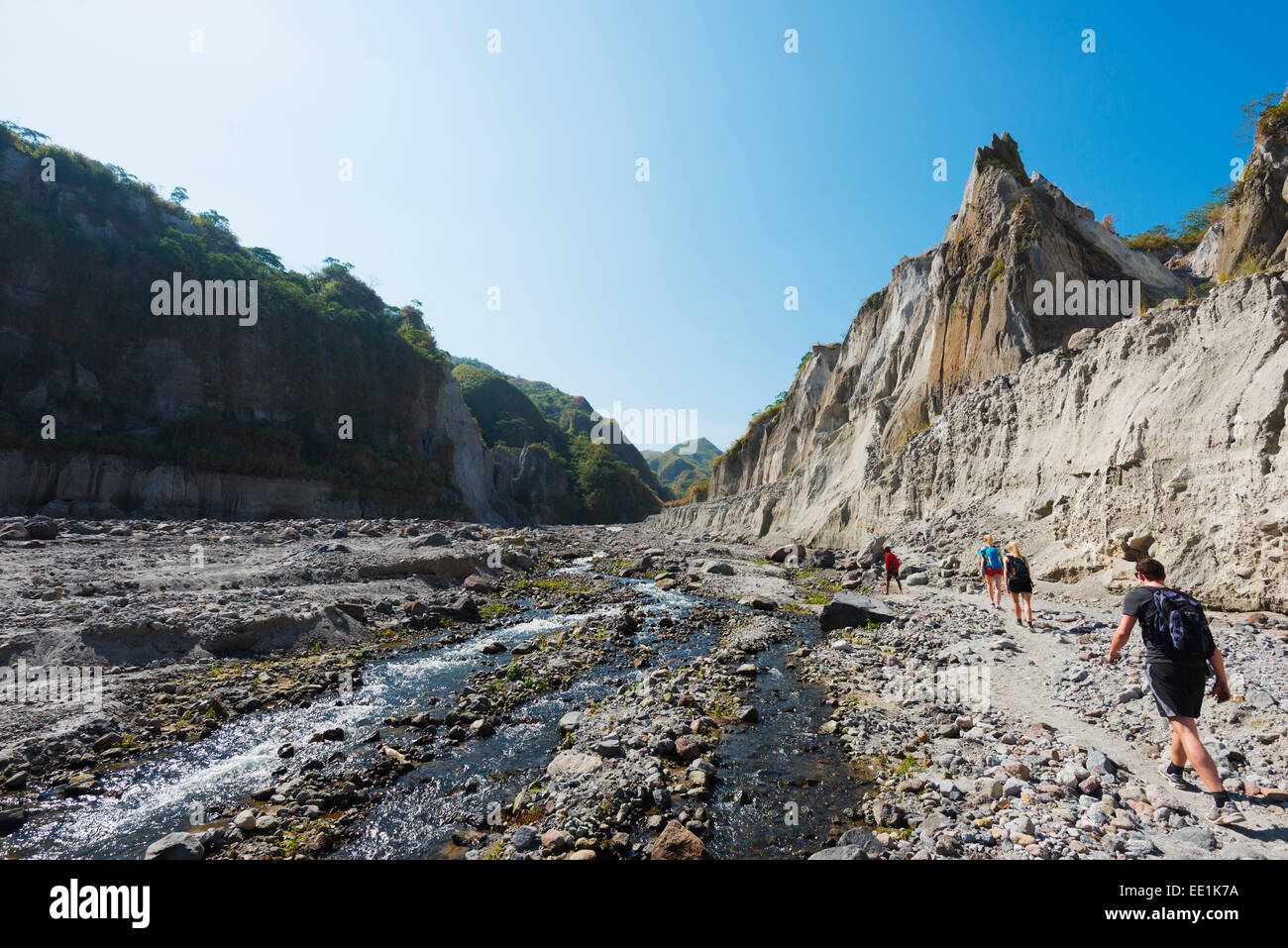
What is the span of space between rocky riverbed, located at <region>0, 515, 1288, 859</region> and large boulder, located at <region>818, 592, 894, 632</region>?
0.26 feet

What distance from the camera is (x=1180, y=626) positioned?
14.9 feet

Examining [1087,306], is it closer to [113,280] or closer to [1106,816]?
[1106,816]

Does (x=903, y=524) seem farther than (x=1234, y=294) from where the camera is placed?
Yes

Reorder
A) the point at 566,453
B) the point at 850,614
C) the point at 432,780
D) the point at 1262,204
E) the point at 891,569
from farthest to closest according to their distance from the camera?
the point at 566,453
the point at 891,569
the point at 1262,204
the point at 850,614
the point at 432,780

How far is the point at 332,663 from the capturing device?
1017 cm

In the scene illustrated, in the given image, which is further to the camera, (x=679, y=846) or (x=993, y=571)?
(x=993, y=571)

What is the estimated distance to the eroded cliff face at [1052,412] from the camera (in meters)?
10.2

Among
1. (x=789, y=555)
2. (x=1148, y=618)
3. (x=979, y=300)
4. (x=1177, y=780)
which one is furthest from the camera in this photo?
(x=789, y=555)

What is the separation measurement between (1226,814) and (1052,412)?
17387mm

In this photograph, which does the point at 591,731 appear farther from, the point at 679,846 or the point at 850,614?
the point at 850,614

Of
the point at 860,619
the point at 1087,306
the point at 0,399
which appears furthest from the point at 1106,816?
the point at 0,399

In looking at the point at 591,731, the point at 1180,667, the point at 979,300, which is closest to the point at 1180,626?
the point at 1180,667

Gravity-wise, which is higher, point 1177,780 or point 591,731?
point 1177,780

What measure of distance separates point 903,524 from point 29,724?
2799cm
